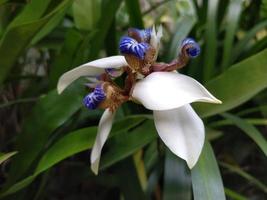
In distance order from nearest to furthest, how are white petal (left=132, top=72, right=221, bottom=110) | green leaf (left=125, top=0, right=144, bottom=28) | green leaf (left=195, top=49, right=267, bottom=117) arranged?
1. white petal (left=132, top=72, right=221, bottom=110)
2. green leaf (left=195, top=49, right=267, bottom=117)
3. green leaf (left=125, top=0, right=144, bottom=28)

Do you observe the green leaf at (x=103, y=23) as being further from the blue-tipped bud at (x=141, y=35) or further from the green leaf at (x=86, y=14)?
the blue-tipped bud at (x=141, y=35)

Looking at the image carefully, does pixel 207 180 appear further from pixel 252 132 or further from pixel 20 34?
pixel 20 34

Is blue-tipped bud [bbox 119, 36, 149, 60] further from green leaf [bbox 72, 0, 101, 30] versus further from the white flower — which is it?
green leaf [bbox 72, 0, 101, 30]

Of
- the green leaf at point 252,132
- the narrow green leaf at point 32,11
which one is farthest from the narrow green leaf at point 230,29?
the narrow green leaf at point 32,11

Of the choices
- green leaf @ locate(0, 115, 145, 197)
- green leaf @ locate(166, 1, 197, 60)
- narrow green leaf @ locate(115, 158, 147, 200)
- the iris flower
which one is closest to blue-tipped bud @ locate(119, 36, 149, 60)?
the iris flower

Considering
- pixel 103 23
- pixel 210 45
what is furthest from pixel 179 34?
pixel 103 23

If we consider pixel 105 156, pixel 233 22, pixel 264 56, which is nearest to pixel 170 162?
pixel 105 156
